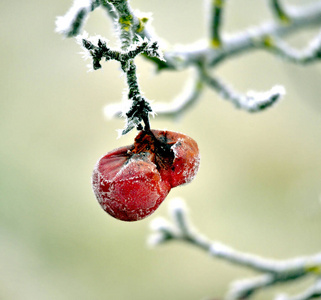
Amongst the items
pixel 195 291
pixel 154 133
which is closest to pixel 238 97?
pixel 154 133

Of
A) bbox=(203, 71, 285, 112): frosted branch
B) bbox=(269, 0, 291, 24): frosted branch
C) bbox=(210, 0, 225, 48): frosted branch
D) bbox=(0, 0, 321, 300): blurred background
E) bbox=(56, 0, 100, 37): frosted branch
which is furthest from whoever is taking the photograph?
bbox=(0, 0, 321, 300): blurred background

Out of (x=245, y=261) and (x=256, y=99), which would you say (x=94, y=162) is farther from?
(x=256, y=99)

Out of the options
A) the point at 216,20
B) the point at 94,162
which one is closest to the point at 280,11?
the point at 216,20

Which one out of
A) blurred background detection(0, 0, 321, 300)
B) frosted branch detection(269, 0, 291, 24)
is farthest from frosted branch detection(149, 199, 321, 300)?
blurred background detection(0, 0, 321, 300)

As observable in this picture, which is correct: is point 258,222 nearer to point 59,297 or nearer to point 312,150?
point 312,150

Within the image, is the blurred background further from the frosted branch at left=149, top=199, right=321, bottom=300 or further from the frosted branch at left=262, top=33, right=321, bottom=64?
the frosted branch at left=262, top=33, right=321, bottom=64
